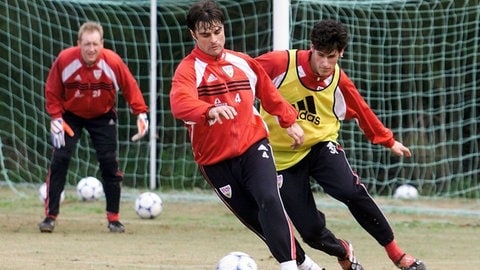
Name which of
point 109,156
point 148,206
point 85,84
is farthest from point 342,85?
point 148,206

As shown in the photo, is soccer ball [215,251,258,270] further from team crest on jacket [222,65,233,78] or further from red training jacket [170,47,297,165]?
team crest on jacket [222,65,233,78]

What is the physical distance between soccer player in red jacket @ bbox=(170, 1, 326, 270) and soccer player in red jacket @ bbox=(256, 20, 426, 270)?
15.9 inches

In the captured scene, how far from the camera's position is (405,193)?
45.7ft

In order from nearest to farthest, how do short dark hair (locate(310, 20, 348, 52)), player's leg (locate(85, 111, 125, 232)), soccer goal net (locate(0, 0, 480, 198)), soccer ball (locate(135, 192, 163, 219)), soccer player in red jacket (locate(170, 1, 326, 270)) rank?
1. soccer player in red jacket (locate(170, 1, 326, 270))
2. short dark hair (locate(310, 20, 348, 52))
3. player's leg (locate(85, 111, 125, 232))
4. soccer ball (locate(135, 192, 163, 219))
5. soccer goal net (locate(0, 0, 480, 198))

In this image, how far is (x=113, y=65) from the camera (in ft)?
32.2

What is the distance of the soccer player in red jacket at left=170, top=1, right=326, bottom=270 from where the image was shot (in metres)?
6.23

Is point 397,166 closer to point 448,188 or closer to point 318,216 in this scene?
point 448,188

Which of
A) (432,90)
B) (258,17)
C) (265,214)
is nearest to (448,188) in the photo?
(432,90)

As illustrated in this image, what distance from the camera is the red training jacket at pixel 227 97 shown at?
632cm

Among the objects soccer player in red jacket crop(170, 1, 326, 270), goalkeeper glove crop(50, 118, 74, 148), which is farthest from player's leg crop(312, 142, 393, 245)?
goalkeeper glove crop(50, 118, 74, 148)

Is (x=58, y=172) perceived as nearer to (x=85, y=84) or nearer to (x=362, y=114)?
(x=85, y=84)

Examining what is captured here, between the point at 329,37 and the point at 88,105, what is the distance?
3622mm

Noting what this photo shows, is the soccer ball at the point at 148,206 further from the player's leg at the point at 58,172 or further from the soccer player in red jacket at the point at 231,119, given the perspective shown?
the soccer player in red jacket at the point at 231,119

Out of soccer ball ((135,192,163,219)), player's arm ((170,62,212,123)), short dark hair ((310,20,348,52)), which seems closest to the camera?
player's arm ((170,62,212,123))
